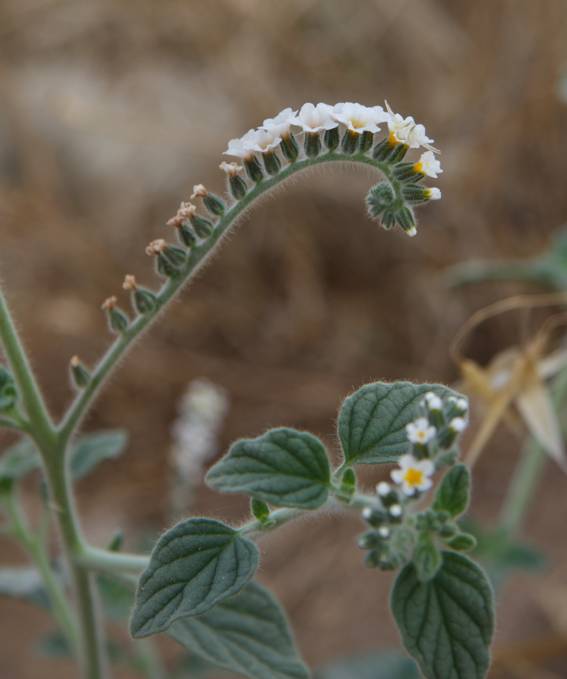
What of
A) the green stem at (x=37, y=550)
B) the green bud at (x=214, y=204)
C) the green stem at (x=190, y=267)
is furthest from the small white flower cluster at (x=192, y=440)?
the green bud at (x=214, y=204)

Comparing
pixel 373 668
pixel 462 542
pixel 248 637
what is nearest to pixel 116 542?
pixel 248 637

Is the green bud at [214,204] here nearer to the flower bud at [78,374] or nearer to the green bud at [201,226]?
the green bud at [201,226]

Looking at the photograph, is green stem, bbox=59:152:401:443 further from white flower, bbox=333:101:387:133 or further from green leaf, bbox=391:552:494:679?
green leaf, bbox=391:552:494:679

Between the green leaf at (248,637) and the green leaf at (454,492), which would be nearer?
the green leaf at (454,492)

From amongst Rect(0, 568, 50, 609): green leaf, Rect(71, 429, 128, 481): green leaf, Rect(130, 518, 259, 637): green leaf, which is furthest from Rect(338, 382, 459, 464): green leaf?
Rect(0, 568, 50, 609): green leaf

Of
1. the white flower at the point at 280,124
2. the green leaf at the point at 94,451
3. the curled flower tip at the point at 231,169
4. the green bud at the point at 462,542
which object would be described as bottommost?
the green bud at the point at 462,542

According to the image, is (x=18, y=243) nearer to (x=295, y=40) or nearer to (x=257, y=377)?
(x=257, y=377)

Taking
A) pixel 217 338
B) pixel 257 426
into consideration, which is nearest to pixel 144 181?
pixel 217 338
